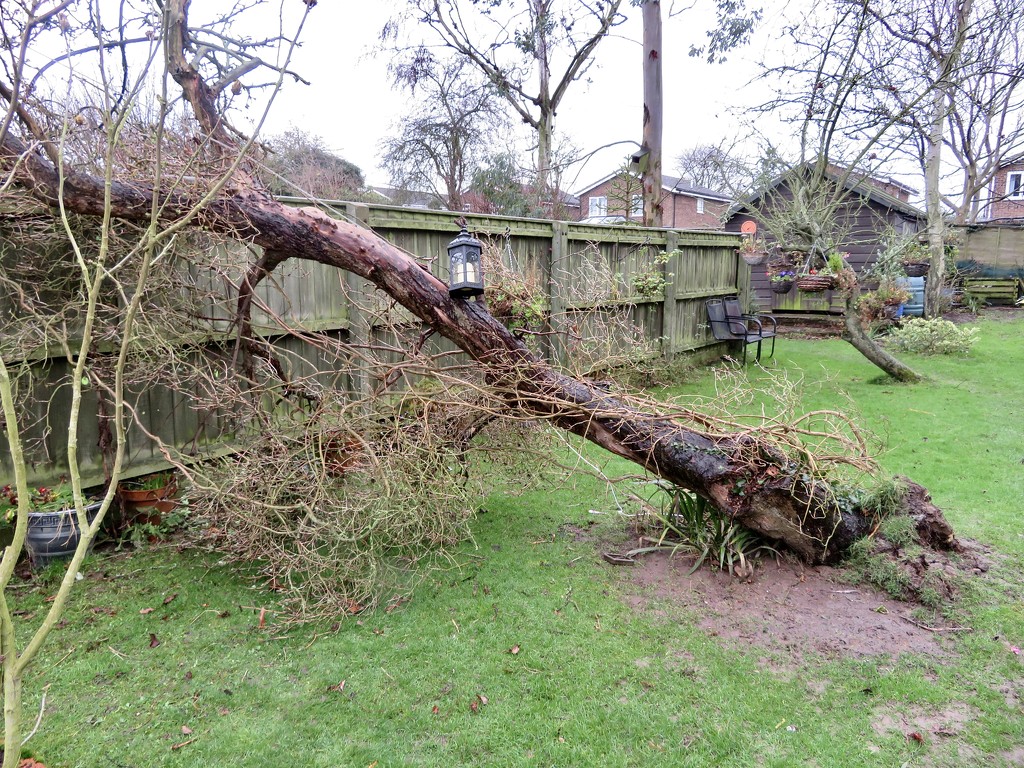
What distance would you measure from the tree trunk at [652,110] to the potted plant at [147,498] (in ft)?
24.4

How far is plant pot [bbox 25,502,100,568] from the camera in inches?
134

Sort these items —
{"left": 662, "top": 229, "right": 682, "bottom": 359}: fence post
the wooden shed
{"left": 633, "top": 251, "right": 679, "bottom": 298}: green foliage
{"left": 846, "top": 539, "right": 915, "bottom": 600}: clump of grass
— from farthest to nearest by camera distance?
the wooden shed < {"left": 662, "top": 229, "right": 682, "bottom": 359}: fence post < {"left": 633, "top": 251, "right": 679, "bottom": 298}: green foliage < {"left": 846, "top": 539, "right": 915, "bottom": 600}: clump of grass

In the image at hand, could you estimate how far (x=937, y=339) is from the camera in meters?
10.2

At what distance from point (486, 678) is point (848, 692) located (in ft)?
4.73

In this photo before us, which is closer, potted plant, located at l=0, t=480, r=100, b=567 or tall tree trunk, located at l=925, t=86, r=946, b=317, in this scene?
potted plant, located at l=0, t=480, r=100, b=567

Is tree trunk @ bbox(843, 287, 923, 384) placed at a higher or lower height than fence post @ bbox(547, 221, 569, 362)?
lower

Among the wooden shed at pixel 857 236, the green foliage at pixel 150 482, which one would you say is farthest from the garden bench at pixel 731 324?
the green foliage at pixel 150 482

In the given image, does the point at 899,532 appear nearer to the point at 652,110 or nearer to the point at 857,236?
the point at 652,110

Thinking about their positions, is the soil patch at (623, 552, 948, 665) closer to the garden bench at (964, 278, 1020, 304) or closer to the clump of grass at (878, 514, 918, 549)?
the clump of grass at (878, 514, 918, 549)

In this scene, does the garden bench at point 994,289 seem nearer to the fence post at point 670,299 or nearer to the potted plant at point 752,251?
the potted plant at point 752,251

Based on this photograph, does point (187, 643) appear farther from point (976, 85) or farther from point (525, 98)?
point (976, 85)

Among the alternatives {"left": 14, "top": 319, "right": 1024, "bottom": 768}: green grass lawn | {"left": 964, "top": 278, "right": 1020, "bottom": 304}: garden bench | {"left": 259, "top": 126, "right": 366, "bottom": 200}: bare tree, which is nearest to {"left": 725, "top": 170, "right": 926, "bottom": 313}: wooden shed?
{"left": 964, "top": 278, "right": 1020, "bottom": 304}: garden bench

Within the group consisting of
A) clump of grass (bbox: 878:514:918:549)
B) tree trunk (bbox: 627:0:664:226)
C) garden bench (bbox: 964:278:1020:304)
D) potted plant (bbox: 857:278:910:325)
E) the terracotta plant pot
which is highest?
tree trunk (bbox: 627:0:664:226)

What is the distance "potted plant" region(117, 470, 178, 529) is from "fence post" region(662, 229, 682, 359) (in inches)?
251
